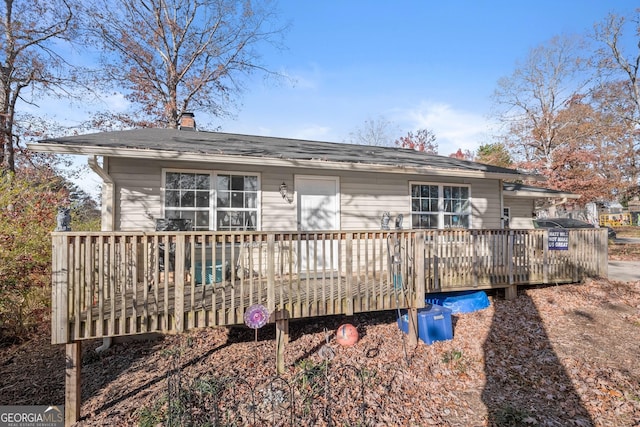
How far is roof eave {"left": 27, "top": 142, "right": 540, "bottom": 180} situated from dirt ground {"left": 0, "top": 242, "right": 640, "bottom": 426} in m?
2.96

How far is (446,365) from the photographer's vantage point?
4.32m

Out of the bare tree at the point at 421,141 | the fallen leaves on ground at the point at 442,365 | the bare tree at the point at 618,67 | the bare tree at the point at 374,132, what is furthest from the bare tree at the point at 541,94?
the fallen leaves on ground at the point at 442,365

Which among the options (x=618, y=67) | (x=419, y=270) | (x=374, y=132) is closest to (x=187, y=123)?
(x=419, y=270)

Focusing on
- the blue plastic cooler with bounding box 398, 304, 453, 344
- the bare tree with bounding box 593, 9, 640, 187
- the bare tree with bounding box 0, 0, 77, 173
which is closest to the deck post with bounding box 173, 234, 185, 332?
the blue plastic cooler with bounding box 398, 304, 453, 344

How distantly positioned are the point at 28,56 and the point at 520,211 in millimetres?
18673

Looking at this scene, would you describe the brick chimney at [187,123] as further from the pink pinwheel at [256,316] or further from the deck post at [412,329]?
the deck post at [412,329]

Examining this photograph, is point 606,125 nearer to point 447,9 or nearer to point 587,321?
point 447,9

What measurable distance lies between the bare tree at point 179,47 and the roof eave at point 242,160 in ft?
36.9

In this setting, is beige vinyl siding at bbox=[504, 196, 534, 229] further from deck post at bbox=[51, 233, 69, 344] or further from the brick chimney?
deck post at bbox=[51, 233, 69, 344]

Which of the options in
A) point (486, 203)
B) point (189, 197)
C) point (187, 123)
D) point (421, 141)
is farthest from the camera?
point (421, 141)

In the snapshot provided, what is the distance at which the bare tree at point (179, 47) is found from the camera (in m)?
14.4

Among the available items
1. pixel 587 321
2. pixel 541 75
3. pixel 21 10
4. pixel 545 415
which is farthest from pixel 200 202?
pixel 541 75

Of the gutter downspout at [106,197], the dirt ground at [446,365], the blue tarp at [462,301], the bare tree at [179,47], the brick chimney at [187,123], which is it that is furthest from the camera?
the bare tree at [179,47]

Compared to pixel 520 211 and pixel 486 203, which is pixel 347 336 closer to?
pixel 486 203
